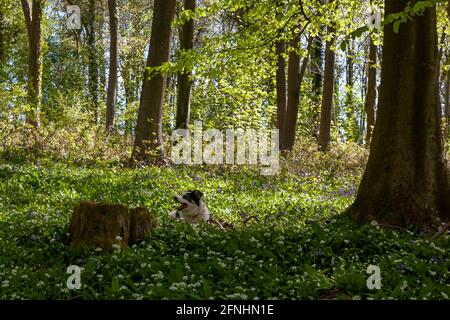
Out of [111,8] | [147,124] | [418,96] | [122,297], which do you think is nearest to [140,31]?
[111,8]

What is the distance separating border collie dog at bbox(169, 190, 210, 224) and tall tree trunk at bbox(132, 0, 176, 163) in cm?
703

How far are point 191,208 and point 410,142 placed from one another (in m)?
4.04

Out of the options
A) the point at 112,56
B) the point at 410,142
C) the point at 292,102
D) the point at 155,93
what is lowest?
the point at 410,142

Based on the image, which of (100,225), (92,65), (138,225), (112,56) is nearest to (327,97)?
(112,56)

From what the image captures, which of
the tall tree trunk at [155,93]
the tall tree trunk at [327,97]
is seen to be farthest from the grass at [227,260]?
the tall tree trunk at [327,97]

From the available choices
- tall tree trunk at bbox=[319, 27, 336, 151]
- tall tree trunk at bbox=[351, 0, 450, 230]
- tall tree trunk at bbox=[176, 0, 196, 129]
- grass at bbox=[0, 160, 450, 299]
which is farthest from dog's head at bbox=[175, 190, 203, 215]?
tall tree trunk at bbox=[319, 27, 336, 151]

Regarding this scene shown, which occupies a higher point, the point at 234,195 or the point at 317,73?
the point at 317,73

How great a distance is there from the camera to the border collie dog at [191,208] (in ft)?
33.1

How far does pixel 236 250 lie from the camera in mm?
7438

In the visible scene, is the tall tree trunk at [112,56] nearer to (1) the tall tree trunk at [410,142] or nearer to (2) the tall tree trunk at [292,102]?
(2) the tall tree trunk at [292,102]

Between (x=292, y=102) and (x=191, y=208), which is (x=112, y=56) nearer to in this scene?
(x=292, y=102)

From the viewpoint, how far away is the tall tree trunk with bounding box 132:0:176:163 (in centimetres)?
1712

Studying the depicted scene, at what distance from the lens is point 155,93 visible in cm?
1742

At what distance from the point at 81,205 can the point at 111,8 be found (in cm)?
2045
